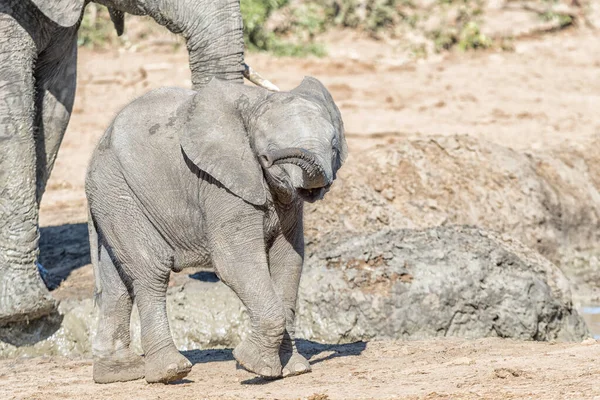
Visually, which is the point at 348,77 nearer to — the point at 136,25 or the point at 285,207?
the point at 136,25

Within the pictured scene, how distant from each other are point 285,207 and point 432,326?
6.11 feet

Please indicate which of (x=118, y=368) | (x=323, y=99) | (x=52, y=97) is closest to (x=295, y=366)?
(x=118, y=368)

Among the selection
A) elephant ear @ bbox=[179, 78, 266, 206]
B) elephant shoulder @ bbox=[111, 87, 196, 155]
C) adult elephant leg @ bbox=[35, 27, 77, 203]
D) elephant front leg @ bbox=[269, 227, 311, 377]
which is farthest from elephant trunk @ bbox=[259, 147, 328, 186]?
adult elephant leg @ bbox=[35, 27, 77, 203]

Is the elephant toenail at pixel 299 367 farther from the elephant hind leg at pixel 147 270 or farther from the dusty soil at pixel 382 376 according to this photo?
the elephant hind leg at pixel 147 270

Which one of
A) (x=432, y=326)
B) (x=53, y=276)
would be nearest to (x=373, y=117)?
(x=53, y=276)

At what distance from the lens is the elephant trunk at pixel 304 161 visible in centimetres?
502

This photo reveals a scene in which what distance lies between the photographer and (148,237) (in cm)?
570

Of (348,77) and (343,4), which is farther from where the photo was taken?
(343,4)

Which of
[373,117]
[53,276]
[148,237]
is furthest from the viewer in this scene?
[373,117]

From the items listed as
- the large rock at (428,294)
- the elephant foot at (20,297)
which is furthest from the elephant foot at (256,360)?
the elephant foot at (20,297)

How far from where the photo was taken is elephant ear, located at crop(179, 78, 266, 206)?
529 cm

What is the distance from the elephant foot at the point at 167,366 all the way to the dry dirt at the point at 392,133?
0.05 metres

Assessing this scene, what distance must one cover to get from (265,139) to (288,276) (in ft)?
2.10

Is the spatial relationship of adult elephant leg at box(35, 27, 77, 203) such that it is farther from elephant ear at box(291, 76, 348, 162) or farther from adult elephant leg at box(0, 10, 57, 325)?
elephant ear at box(291, 76, 348, 162)
